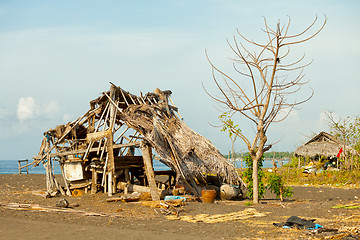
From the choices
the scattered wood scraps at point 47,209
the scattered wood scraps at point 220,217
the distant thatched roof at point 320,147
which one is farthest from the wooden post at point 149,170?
the distant thatched roof at point 320,147

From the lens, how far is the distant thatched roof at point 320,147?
3136 centimetres

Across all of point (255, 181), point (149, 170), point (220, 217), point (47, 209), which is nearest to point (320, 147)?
point (255, 181)

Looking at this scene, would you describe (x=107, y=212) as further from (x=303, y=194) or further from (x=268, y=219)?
(x=303, y=194)

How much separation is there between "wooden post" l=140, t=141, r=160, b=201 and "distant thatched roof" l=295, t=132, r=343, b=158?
66.4 ft

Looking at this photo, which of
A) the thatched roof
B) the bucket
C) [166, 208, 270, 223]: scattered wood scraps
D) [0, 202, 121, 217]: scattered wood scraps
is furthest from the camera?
the thatched roof

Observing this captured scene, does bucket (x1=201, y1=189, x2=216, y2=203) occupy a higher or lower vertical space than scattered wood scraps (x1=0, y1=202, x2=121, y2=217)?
higher

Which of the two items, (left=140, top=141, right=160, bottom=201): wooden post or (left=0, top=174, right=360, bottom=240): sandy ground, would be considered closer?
(left=0, top=174, right=360, bottom=240): sandy ground

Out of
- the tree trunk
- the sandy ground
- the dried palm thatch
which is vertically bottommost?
the sandy ground

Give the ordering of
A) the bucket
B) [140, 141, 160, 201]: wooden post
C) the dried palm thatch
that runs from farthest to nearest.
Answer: the dried palm thatch → the bucket → [140, 141, 160, 201]: wooden post

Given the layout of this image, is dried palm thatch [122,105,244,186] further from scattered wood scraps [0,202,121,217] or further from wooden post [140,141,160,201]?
scattered wood scraps [0,202,121,217]

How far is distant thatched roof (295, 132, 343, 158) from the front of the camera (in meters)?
31.4

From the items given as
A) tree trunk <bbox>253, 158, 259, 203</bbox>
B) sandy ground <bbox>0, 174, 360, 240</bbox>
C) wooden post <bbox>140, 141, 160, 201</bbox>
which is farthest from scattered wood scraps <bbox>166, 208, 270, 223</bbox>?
wooden post <bbox>140, 141, 160, 201</bbox>

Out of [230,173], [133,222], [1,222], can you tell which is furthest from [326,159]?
[1,222]

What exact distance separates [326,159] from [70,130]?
23063 mm
